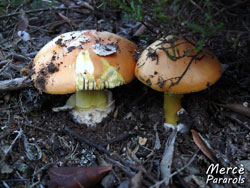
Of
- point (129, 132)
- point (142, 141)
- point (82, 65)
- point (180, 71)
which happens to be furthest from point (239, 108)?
point (82, 65)

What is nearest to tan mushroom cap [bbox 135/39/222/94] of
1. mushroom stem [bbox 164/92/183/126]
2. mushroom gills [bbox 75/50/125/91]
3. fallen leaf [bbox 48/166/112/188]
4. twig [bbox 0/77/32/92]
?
mushroom gills [bbox 75/50/125/91]

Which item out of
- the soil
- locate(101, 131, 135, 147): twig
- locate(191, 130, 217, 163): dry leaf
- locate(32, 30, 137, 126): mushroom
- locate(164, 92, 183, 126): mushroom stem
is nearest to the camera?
the soil

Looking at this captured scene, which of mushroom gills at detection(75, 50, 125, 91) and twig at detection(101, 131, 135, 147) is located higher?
mushroom gills at detection(75, 50, 125, 91)

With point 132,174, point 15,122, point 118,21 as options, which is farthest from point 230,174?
point 118,21

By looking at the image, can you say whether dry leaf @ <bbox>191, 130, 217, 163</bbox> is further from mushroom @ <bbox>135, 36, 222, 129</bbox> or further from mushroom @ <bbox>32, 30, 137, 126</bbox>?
mushroom @ <bbox>32, 30, 137, 126</bbox>

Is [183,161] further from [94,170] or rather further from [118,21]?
[118,21]

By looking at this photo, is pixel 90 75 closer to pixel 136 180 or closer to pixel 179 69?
pixel 179 69
